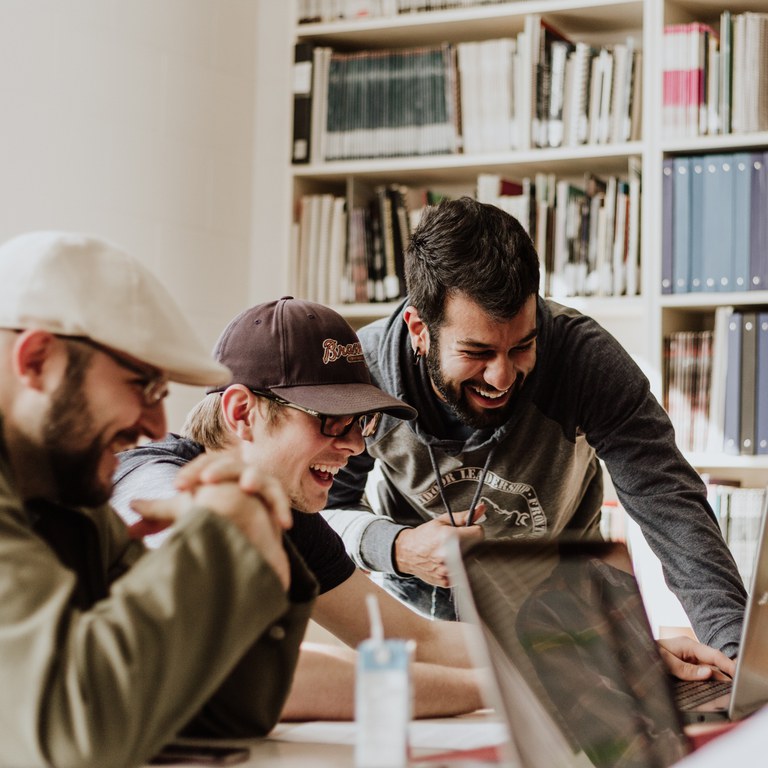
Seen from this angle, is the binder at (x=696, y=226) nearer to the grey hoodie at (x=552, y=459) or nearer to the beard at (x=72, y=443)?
the grey hoodie at (x=552, y=459)

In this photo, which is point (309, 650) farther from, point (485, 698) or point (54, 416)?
point (54, 416)

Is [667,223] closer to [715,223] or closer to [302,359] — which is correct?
[715,223]

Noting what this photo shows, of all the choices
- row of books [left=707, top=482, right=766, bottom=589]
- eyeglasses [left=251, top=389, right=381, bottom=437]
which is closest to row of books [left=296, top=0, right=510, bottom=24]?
row of books [left=707, top=482, right=766, bottom=589]

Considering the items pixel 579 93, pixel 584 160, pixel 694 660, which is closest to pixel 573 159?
pixel 584 160

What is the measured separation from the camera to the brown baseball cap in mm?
1541

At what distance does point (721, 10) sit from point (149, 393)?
236 centimetres

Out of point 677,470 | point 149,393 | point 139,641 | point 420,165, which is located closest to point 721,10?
point 420,165

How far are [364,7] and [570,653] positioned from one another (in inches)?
96.7

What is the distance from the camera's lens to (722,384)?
8.87ft

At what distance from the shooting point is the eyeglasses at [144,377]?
0.92 m

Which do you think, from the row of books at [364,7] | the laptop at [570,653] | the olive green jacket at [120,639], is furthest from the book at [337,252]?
the olive green jacket at [120,639]

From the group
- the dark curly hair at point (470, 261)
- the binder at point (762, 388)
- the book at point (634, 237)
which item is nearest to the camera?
the dark curly hair at point (470, 261)

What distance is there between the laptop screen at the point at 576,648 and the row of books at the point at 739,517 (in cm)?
170

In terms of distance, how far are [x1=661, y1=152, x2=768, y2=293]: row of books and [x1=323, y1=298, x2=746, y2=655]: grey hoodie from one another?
0.76 meters
